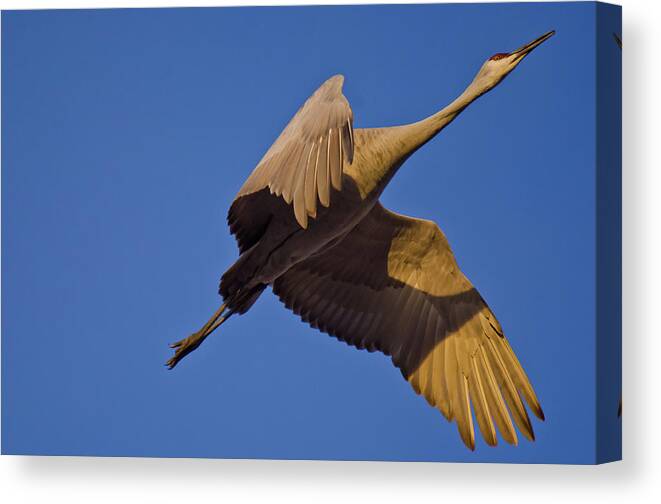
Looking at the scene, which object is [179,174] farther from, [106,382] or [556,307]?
[556,307]

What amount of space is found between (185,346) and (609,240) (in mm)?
1803

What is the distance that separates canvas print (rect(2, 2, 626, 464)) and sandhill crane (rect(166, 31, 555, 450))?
10mm

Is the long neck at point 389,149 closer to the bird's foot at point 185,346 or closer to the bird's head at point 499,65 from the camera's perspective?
the bird's head at point 499,65

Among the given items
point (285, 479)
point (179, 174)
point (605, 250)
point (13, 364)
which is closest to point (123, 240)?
point (179, 174)

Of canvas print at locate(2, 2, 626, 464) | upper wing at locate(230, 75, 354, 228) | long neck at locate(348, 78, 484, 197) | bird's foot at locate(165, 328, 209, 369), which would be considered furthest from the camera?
bird's foot at locate(165, 328, 209, 369)

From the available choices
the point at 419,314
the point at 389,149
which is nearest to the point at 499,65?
the point at 389,149

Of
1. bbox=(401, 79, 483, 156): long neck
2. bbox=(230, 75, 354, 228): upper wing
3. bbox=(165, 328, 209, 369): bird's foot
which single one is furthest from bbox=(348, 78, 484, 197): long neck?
bbox=(165, 328, 209, 369): bird's foot

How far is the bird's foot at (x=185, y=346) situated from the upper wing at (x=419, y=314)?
1.36 ft

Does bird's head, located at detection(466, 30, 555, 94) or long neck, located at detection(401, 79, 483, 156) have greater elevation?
bird's head, located at detection(466, 30, 555, 94)

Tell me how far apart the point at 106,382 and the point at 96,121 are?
1126 mm

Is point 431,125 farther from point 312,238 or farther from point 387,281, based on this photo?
point 387,281

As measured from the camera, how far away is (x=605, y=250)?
5152 millimetres

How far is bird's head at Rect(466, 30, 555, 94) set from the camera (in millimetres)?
5164

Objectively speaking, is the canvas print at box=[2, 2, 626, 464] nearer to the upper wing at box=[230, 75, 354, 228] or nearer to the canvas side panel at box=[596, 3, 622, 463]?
the canvas side panel at box=[596, 3, 622, 463]
